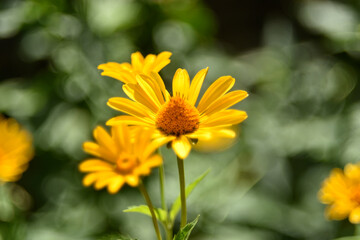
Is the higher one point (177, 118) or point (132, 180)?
point (177, 118)

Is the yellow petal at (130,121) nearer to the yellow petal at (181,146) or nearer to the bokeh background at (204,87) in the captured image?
the yellow petal at (181,146)

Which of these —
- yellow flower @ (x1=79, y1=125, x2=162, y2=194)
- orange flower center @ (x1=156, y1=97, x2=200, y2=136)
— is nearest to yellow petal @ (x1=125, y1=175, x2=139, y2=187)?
yellow flower @ (x1=79, y1=125, x2=162, y2=194)

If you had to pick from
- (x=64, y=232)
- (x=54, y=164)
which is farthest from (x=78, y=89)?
(x=64, y=232)

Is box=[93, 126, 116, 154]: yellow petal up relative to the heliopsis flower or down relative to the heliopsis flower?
down

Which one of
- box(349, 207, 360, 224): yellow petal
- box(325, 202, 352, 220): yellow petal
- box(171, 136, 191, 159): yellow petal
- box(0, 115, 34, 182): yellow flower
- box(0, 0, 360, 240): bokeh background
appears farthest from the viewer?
box(0, 0, 360, 240): bokeh background

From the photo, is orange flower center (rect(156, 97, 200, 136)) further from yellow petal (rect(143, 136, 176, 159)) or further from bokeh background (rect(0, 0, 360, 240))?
bokeh background (rect(0, 0, 360, 240))

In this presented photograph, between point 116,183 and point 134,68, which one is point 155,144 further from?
point 134,68

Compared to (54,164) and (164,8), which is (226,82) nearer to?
(54,164)

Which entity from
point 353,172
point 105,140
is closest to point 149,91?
point 105,140
